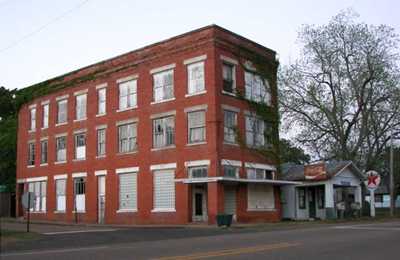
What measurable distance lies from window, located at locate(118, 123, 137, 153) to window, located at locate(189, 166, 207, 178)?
6.04 m

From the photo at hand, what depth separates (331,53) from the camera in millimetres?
44125

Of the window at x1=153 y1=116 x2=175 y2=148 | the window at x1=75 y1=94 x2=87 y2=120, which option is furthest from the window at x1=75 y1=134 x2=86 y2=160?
the window at x1=153 y1=116 x2=175 y2=148

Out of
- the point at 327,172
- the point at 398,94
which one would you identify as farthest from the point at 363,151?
the point at 327,172

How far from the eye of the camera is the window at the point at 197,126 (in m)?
35.2

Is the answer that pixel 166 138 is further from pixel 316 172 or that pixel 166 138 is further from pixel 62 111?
pixel 62 111

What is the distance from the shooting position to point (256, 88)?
129 feet

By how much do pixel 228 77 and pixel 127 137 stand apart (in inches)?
360

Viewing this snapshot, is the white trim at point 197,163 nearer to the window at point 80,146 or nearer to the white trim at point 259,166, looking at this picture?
the white trim at point 259,166

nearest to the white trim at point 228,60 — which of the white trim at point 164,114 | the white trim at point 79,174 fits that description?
the white trim at point 164,114

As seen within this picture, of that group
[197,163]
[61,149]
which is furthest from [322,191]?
[61,149]

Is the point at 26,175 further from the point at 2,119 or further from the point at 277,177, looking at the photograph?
the point at 277,177

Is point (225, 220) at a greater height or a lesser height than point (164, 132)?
lesser

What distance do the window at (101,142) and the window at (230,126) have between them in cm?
1114

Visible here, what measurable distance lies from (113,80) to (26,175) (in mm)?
14878
